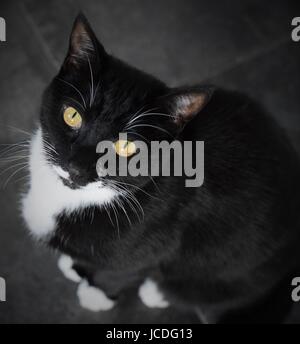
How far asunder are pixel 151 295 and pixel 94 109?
27.7 inches

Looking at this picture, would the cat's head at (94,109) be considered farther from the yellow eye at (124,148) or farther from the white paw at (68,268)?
the white paw at (68,268)

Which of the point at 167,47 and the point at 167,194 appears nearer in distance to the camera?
the point at 167,194

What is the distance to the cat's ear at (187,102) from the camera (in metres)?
0.91

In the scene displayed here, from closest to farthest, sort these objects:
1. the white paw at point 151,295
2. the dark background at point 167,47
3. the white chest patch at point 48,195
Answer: the white chest patch at point 48,195 → the white paw at point 151,295 → the dark background at point 167,47

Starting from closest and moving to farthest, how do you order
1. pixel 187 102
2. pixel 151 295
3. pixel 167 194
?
pixel 187 102 → pixel 167 194 → pixel 151 295

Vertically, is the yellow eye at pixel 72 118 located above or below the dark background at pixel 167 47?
below

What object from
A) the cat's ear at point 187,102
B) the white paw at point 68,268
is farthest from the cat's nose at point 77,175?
the white paw at point 68,268

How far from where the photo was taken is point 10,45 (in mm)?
1772

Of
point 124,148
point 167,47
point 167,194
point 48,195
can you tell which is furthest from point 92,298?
point 167,47

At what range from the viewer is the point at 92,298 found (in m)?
1.44

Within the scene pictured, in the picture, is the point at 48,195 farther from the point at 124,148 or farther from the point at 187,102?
the point at 187,102

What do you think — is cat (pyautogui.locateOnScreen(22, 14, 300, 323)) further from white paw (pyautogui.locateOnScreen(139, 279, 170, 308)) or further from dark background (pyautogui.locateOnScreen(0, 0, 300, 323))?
dark background (pyautogui.locateOnScreen(0, 0, 300, 323))

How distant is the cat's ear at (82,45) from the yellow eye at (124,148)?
210mm
